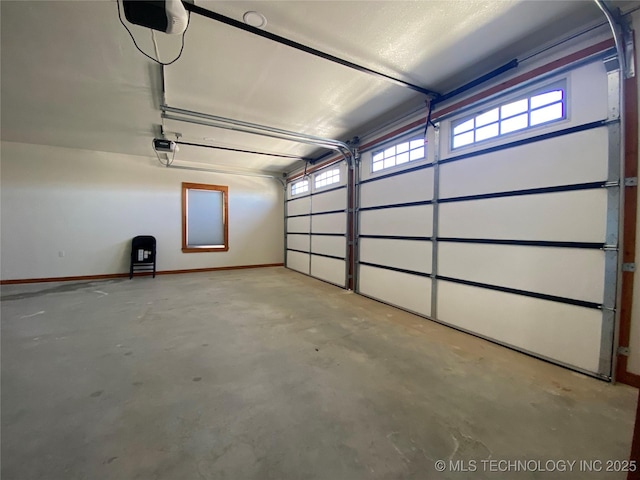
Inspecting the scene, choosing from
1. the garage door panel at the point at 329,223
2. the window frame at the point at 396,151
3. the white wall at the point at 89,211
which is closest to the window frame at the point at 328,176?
the garage door panel at the point at 329,223

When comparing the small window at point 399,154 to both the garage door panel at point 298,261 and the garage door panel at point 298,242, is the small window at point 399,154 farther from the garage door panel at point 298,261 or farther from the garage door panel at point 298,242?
the garage door panel at point 298,261

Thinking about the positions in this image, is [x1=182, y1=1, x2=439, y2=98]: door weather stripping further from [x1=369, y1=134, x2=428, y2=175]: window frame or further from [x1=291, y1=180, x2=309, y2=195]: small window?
[x1=291, y1=180, x2=309, y2=195]: small window

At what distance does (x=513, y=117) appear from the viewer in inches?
98.9

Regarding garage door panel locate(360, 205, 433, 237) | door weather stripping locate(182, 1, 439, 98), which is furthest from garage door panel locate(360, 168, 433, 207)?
door weather stripping locate(182, 1, 439, 98)

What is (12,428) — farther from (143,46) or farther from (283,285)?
(283,285)

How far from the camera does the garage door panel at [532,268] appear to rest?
204cm

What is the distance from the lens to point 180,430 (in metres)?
1.43

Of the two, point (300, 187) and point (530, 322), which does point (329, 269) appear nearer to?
point (300, 187)

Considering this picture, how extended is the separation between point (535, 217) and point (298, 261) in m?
5.36

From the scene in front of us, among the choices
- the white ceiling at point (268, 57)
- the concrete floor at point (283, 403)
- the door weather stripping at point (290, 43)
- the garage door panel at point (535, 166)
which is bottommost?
the concrete floor at point (283, 403)

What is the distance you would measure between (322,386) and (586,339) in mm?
2133

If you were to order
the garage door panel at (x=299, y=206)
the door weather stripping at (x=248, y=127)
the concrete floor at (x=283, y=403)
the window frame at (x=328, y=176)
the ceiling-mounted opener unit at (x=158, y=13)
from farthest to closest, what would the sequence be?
the garage door panel at (x=299, y=206), the window frame at (x=328, y=176), the door weather stripping at (x=248, y=127), the ceiling-mounted opener unit at (x=158, y=13), the concrete floor at (x=283, y=403)

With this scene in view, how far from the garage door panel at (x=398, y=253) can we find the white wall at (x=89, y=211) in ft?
14.0

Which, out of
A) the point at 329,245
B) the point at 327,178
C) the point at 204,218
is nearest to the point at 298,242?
the point at 329,245
